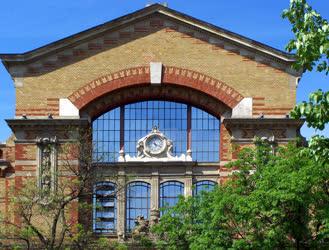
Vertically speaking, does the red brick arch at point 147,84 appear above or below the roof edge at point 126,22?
below

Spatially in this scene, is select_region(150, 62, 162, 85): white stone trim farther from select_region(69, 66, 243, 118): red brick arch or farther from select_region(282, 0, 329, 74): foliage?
select_region(282, 0, 329, 74): foliage

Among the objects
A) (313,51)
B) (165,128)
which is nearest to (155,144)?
(165,128)

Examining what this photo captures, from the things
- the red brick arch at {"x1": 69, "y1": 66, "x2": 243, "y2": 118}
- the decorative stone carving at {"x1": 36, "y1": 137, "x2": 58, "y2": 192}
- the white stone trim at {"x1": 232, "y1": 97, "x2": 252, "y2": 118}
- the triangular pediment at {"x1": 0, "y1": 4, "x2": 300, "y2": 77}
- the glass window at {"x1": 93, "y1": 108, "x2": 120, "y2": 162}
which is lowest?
the decorative stone carving at {"x1": 36, "y1": 137, "x2": 58, "y2": 192}

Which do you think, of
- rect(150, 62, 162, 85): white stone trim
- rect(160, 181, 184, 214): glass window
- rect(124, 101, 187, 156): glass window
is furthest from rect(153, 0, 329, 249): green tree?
rect(150, 62, 162, 85): white stone trim

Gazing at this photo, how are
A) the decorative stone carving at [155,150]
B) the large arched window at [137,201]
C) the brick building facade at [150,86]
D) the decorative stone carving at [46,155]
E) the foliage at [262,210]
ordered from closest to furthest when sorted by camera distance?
the foliage at [262,210]
the decorative stone carving at [46,155]
the brick building facade at [150,86]
the large arched window at [137,201]
the decorative stone carving at [155,150]

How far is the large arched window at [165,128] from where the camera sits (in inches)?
1907

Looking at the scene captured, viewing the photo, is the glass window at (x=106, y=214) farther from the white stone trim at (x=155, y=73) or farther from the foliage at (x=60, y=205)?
the white stone trim at (x=155, y=73)

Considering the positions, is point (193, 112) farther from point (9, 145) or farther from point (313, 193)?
point (313, 193)

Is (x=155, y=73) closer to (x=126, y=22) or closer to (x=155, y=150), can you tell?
(x=126, y=22)

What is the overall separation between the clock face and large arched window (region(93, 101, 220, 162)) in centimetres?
43

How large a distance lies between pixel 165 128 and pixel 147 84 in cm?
254

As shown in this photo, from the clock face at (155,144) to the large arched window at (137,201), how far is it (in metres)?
1.83

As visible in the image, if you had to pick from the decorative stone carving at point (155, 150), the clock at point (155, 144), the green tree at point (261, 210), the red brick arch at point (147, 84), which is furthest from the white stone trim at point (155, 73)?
the green tree at point (261, 210)

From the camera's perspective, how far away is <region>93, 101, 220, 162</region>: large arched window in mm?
48438
